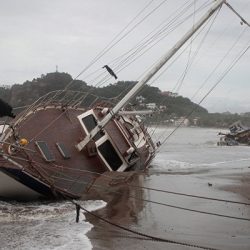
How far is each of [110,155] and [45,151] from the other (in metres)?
3.08

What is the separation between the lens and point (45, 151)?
1541cm

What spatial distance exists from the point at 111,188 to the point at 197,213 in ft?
14.3

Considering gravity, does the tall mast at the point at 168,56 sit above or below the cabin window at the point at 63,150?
above

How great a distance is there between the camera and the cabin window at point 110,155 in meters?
17.5

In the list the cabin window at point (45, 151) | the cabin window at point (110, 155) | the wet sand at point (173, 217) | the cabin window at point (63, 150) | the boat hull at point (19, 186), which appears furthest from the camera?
the cabin window at point (110, 155)

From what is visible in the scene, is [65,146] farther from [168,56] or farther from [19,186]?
[168,56]

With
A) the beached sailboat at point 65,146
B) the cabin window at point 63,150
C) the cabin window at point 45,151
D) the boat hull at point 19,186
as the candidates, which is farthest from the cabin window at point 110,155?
the boat hull at point 19,186

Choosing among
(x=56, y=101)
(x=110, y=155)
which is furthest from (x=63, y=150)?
(x=56, y=101)

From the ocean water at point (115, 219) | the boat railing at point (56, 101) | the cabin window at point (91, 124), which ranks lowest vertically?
the ocean water at point (115, 219)

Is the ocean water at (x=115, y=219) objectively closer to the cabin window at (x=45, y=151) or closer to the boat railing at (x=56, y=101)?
the cabin window at (x=45, y=151)

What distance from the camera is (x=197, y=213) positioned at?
11.9 m

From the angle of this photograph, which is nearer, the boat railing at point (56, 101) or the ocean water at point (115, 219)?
the ocean water at point (115, 219)

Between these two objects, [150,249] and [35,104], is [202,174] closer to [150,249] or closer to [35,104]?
[35,104]

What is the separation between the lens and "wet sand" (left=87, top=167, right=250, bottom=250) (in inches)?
371
